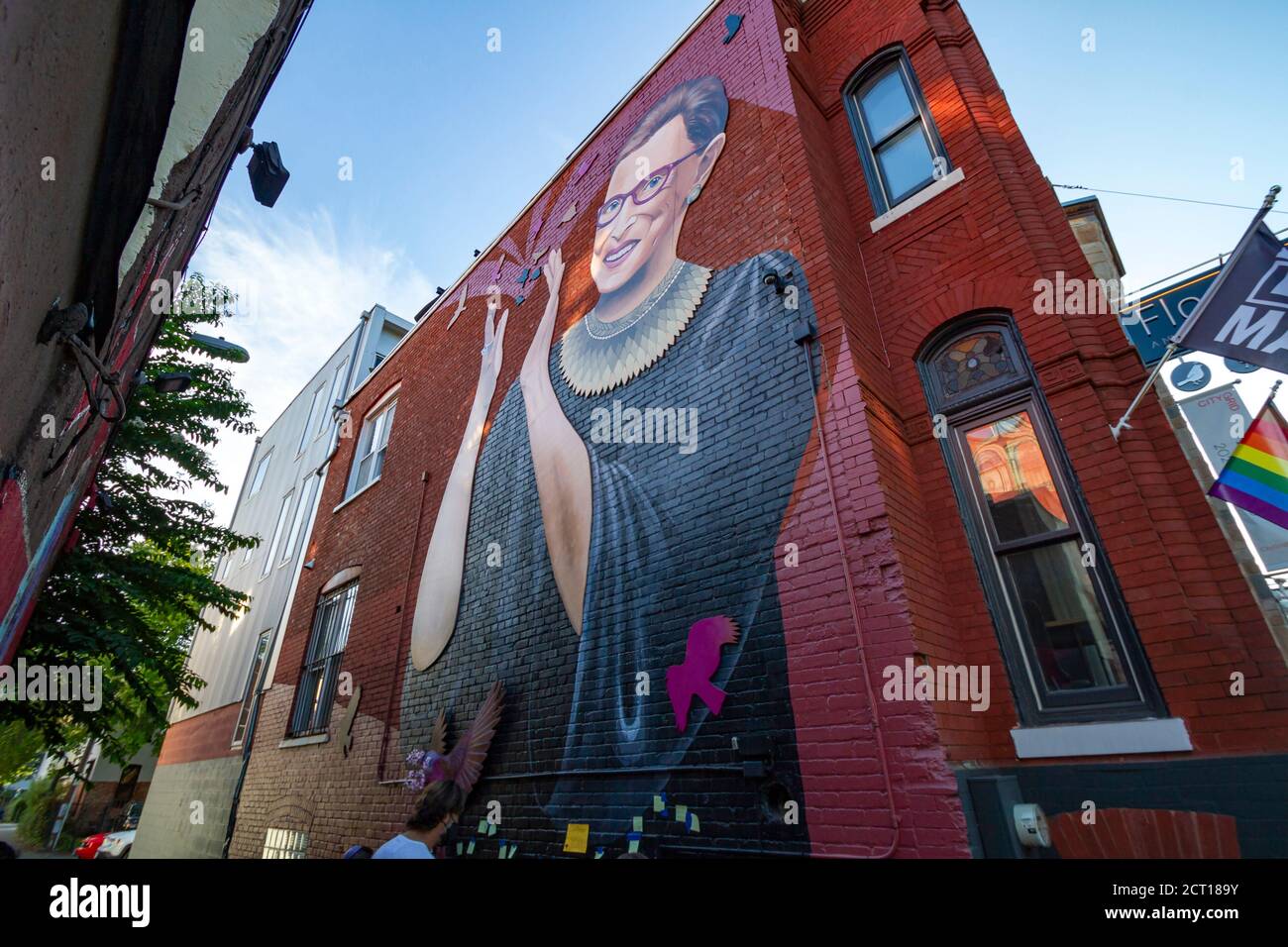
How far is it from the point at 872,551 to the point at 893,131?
4.57m

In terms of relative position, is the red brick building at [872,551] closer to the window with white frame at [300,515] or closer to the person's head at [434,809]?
the person's head at [434,809]

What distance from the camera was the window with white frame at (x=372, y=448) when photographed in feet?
38.5

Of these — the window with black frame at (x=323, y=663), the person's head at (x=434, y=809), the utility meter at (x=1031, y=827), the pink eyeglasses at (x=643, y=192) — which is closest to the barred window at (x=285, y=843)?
the window with black frame at (x=323, y=663)

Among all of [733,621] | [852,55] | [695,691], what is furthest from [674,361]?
[852,55]

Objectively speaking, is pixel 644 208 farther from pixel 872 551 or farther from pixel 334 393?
pixel 334 393

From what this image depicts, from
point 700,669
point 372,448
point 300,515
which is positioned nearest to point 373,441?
point 372,448

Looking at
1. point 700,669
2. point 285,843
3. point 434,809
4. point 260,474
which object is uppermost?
point 260,474

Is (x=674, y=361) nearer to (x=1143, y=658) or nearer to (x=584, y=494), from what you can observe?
(x=584, y=494)

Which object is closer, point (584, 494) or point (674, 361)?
point (674, 361)

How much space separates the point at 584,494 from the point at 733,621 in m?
2.42

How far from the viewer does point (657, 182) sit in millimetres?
6992

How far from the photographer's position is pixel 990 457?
4.34 metres

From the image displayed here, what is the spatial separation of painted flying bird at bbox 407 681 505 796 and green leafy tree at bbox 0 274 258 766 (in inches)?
171
